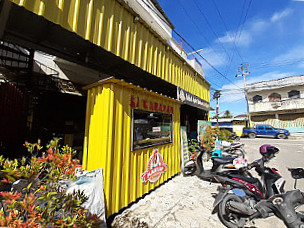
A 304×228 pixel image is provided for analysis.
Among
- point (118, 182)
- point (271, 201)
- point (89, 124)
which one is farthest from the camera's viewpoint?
point (89, 124)

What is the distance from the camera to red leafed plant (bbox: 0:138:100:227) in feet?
3.74

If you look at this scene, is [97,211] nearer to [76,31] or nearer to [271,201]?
[271,201]

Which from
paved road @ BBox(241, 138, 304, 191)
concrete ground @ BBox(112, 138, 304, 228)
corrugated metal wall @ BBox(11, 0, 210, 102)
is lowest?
concrete ground @ BBox(112, 138, 304, 228)

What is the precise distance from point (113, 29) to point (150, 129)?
2.77 metres

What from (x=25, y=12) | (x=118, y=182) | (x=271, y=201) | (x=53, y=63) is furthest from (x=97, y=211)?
(x=53, y=63)

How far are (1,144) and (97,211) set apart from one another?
3484 millimetres

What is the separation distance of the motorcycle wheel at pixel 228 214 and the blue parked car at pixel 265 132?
18231 mm

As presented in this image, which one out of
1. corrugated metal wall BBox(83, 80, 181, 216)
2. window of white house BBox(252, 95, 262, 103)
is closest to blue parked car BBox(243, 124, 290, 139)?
window of white house BBox(252, 95, 262, 103)

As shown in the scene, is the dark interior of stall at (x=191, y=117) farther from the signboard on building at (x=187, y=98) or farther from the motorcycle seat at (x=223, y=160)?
the motorcycle seat at (x=223, y=160)

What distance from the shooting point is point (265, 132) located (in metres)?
15.8

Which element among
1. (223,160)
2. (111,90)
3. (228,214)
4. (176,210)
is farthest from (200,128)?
(111,90)

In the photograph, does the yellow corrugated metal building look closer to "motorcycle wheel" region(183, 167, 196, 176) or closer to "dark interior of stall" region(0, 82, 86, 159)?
"motorcycle wheel" region(183, 167, 196, 176)

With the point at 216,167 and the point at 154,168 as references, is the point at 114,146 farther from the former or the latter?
the point at 216,167

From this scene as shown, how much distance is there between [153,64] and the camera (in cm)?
433
